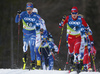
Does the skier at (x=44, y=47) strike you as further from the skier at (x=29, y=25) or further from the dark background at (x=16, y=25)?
the dark background at (x=16, y=25)

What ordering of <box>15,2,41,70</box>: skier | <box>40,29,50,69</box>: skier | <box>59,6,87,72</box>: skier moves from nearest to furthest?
1. <box>59,6,87,72</box>: skier
2. <box>15,2,41,70</box>: skier
3. <box>40,29,50,69</box>: skier

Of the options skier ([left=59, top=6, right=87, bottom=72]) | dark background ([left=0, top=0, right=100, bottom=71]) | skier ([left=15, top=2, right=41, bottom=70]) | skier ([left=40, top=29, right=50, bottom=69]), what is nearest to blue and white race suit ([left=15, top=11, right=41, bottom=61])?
skier ([left=15, top=2, right=41, bottom=70])

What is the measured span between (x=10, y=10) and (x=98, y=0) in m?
13.3

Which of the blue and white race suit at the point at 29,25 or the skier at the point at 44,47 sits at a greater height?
the blue and white race suit at the point at 29,25

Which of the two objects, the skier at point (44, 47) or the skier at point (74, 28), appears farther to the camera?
the skier at point (44, 47)

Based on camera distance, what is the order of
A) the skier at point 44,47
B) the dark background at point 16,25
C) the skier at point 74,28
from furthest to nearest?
1. the dark background at point 16,25
2. the skier at point 44,47
3. the skier at point 74,28

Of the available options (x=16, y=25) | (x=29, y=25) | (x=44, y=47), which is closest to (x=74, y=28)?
(x=29, y=25)

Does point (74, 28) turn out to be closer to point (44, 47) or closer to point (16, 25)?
point (44, 47)

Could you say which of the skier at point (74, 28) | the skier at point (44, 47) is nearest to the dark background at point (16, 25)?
the skier at point (44, 47)

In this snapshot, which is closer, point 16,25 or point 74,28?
point 74,28

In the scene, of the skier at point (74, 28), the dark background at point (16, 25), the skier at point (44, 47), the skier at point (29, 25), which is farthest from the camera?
the dark background at point (16, 25)

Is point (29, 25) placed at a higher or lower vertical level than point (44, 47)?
higher

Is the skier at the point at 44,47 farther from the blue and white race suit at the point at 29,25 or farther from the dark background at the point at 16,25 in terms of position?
the dark background at the point at 16,25

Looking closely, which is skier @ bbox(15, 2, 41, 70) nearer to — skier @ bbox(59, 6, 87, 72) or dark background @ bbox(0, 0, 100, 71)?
skier @ bbox(59, 6, 87, 72)
